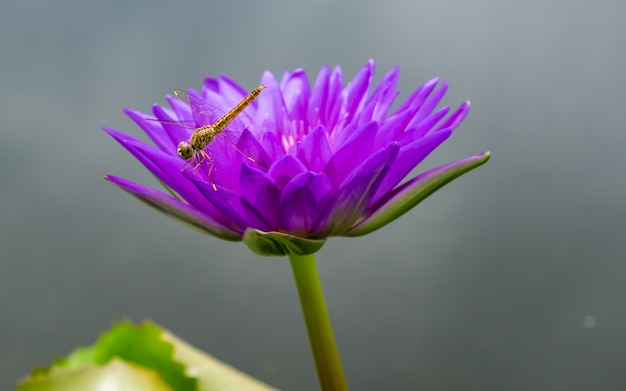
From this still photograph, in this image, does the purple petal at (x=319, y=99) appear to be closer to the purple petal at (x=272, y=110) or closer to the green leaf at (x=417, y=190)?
the purple petal at (x=272, y=110)

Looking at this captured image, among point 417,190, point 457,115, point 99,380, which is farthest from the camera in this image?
point 457,115

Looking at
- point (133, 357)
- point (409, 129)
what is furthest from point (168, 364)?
point (409, 129)

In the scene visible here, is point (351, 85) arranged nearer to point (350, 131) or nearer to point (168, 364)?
point (350, 131)

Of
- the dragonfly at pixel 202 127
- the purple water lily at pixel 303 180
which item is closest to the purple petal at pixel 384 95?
the purple water lily at pixel 303 180

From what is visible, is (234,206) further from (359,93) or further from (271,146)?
(359,93)

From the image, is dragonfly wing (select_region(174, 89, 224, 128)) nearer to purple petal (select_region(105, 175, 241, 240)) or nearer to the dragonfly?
the dragonfly

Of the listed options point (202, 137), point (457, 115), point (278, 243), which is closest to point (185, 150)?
point (202, 137)
